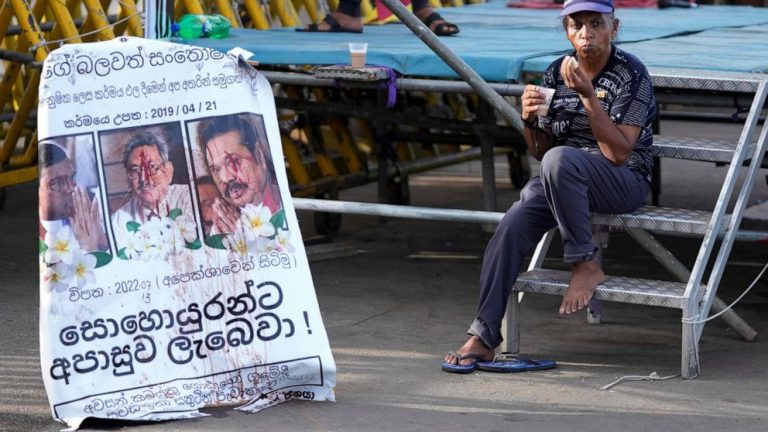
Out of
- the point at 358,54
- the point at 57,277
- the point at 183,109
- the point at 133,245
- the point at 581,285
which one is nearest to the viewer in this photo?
the point at 57,277

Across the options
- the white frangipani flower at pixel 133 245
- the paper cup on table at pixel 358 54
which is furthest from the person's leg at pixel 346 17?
the white frangipani flower at pixel 133 245

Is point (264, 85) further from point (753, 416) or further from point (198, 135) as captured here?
point (753, 416)

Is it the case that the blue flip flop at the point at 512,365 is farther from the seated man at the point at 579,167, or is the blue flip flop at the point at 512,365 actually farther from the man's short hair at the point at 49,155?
the man's short hair at the point at 49,155

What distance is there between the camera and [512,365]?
554cm

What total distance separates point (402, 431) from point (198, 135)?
1359 millimetres

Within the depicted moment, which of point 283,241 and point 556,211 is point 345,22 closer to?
point 556,211

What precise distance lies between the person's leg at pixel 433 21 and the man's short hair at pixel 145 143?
3.25m

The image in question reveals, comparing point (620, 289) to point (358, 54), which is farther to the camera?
point (358, 54)

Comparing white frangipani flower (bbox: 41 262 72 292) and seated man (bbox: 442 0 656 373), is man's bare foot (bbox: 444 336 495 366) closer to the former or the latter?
seated man (bbox: 442 0 656 373)

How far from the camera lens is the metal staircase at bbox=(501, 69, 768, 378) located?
533cm

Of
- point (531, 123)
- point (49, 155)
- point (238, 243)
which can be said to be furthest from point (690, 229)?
point (49, 155)

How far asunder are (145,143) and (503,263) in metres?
1.50

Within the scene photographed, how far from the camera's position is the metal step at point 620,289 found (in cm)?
533

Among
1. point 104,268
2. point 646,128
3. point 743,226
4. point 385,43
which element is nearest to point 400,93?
point 385,43
